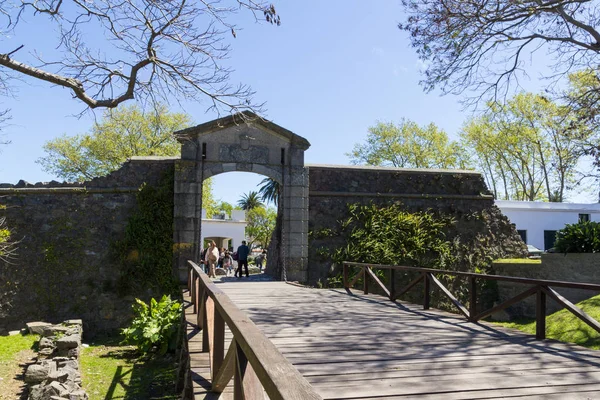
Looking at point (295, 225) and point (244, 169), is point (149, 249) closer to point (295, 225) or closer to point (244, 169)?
point (244, 169)

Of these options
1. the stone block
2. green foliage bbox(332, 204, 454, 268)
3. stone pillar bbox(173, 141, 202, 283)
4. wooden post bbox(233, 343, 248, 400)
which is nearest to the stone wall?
green foliage bbox(332, 204, 454, 268)

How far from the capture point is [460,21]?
990 centimetres

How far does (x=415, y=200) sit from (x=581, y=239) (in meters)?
4.22

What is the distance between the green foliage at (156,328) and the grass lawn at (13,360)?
6.36 ft

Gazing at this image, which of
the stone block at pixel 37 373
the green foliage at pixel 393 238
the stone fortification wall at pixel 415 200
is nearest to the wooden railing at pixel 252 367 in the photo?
the stone block at pixel 37 373

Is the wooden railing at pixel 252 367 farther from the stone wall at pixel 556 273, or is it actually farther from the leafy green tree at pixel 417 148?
the leafy green tree at pixel 417 148

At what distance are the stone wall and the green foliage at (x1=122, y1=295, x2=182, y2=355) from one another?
8.57 metres

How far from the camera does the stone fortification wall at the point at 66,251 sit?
12172 mm

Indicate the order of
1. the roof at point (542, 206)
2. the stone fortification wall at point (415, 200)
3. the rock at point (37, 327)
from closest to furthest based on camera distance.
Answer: the rock at point (37, 327)
the stone fortification wall at point (415, 200)
the roof at point (542, 206)

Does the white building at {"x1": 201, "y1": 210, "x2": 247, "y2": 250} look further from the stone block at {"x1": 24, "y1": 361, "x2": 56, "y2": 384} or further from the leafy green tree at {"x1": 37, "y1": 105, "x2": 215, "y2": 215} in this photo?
the stone block at {"x1": 24, "y1": 361, "x2": 56, "y2": 384}

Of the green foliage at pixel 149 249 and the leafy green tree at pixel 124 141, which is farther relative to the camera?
the leafy green tree at pixel 124 141

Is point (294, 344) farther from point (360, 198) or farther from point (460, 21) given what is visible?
point (360, 198)

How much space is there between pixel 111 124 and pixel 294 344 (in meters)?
26.6

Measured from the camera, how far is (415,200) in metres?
14.5
